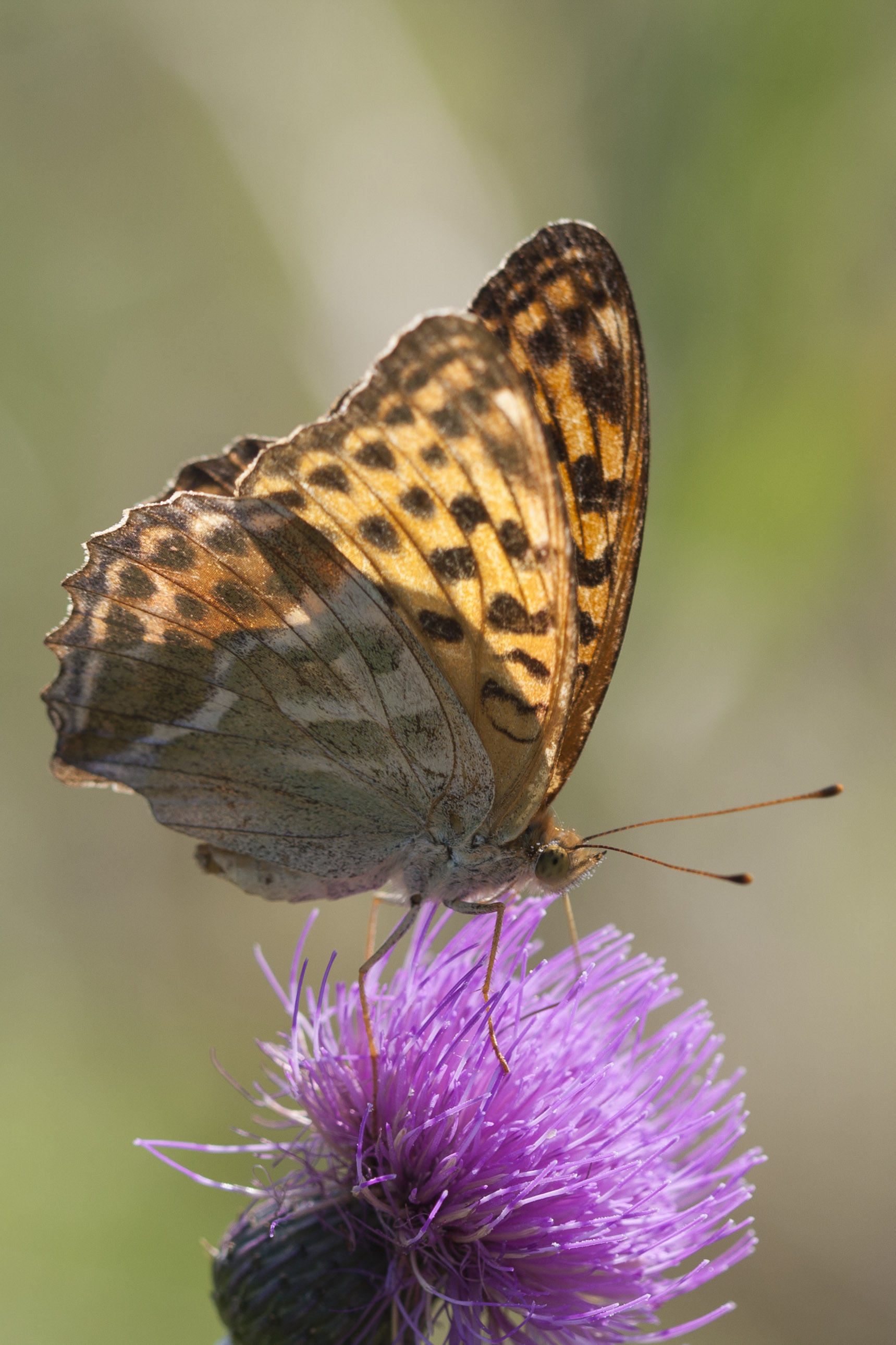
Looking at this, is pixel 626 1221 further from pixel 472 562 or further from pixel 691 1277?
pixel 472 562

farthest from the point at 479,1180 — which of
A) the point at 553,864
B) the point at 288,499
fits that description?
the point at 288,499

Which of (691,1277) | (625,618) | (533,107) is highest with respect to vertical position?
(533,107)

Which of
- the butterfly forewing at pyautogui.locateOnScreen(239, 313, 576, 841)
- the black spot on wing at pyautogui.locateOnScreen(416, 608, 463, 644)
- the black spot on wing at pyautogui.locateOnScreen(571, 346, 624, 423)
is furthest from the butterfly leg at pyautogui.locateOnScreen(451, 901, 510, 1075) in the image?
the black spot on wing at pyautogui.locateOnScreen(571, 346, 624, 423)

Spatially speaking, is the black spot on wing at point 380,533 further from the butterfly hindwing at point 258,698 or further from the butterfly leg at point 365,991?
the butterfly leg at point 365,991

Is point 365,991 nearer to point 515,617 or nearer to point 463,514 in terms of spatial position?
point 515,617

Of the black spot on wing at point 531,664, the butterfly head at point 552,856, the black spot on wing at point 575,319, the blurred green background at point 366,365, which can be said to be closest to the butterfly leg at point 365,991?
the butterfly head at point 552,856

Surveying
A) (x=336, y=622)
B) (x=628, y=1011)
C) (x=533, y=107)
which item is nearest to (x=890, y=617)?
(x=533, y=107)
